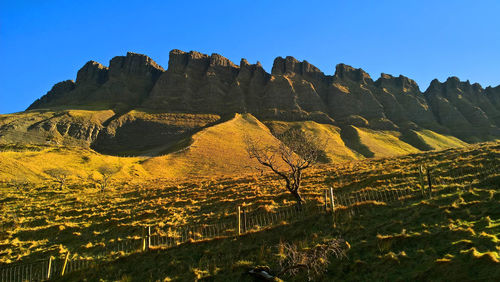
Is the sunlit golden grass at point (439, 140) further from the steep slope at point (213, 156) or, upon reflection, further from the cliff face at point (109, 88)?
the cliff face at point (109, 88)

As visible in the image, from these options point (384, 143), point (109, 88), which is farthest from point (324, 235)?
point (109, 88)

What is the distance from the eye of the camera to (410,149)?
115 metres

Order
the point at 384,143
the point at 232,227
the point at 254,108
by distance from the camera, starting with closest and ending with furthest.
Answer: the point at 232,227 < the point at 384,143 < the point at 254,108

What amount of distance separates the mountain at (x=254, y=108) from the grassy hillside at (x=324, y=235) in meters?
73.7

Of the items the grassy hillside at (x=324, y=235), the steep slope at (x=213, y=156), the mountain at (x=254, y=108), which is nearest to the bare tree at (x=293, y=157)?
the grassy hillside at (x=324, y=235)

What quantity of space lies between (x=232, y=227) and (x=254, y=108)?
140 m

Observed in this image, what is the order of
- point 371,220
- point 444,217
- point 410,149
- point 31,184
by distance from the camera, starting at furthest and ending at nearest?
point 410,149, point 31,184, point 371,220, point 444,217

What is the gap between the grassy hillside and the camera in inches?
350

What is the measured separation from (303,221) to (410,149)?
11831 cm

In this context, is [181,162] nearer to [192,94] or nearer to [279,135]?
[279,135]

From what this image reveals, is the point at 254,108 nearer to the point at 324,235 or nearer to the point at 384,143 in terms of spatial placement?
the point at 384,143

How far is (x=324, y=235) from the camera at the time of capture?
40.3 feet

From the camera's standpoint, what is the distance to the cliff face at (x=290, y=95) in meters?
150

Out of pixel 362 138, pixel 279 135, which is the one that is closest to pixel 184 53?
pixel 279 135
